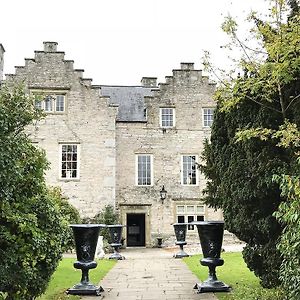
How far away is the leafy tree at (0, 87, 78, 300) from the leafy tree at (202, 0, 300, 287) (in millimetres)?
3536

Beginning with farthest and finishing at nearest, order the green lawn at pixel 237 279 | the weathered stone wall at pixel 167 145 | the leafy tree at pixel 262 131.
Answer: the weathered stone wall at pixel 167 145 < the green lawn at pixel 237 279 < the leafy tree at pixel 262 131

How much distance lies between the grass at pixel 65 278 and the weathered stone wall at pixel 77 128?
9919 mm

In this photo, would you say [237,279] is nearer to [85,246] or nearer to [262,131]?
[85,246]

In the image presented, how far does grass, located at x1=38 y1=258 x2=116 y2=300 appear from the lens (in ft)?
33.0

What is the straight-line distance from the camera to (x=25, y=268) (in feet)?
23.2

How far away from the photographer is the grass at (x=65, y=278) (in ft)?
33.0

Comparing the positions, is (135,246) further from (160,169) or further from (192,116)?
(192,116)

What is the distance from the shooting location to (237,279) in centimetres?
1232

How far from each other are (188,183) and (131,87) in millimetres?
7624

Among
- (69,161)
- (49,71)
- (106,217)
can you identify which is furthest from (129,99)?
(106,217)

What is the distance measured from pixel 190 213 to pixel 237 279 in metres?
16.0

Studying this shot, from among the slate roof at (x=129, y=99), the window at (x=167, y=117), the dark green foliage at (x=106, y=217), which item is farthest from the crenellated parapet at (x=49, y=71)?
the dark green foliage at (x=106, y=217)

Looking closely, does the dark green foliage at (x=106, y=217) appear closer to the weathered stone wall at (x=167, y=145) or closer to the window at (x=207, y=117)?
the weathered stone wall at (x=167, y=145)

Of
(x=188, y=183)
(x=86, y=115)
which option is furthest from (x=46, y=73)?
(x=188, y=183)
